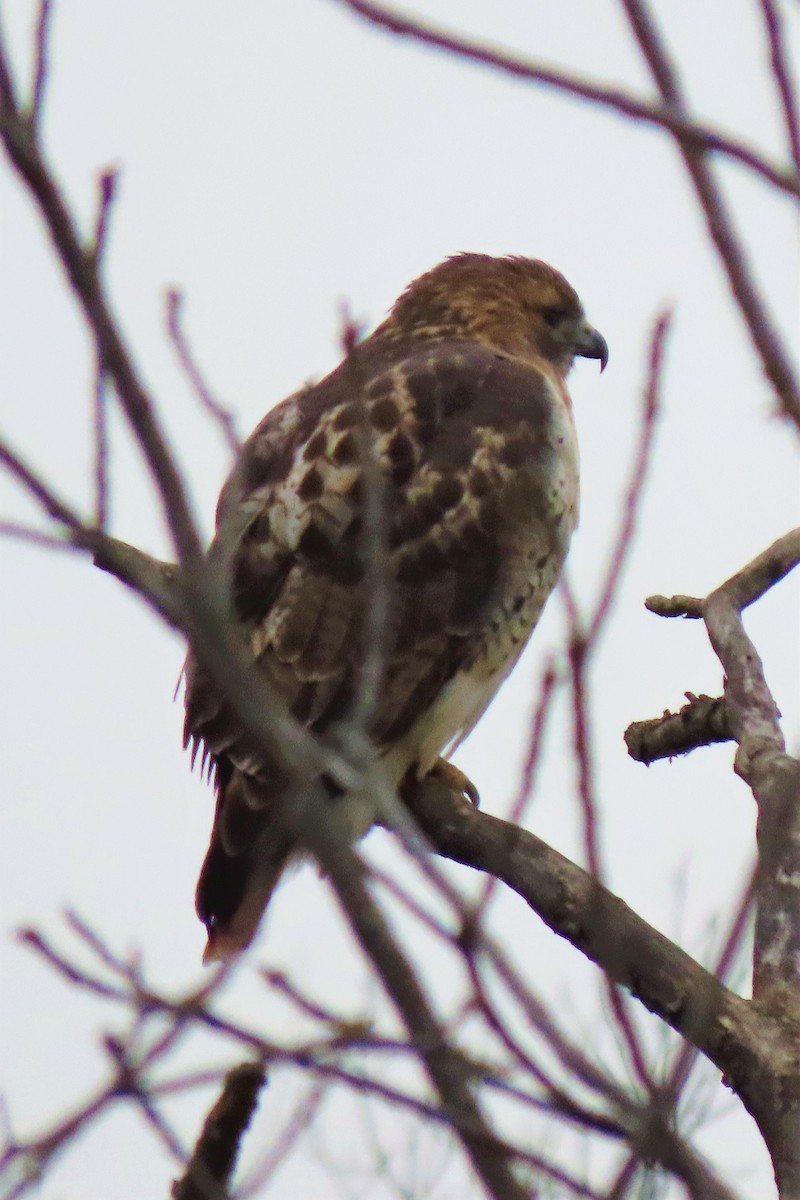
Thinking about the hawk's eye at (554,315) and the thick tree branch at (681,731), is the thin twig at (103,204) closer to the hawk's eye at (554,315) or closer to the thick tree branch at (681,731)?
the thick tree branch at (681,731)

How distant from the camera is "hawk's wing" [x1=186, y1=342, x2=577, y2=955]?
4.45 metres

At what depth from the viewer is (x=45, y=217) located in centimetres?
118

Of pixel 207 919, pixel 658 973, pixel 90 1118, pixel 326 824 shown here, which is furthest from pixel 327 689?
pixel 326 824

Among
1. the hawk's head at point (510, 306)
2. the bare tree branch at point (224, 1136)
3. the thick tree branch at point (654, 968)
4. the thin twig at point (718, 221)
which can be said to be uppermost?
the hawk's head at point (510, 306)

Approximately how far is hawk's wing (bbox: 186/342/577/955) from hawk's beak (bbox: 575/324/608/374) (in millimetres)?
1095

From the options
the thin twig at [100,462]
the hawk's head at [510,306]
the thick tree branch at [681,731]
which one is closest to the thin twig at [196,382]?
the thin twig at [100,462]

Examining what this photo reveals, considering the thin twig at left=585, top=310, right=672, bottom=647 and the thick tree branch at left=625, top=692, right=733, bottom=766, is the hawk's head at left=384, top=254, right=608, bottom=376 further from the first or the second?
the thin twig at left=585, top=310, right=672, bottom=647

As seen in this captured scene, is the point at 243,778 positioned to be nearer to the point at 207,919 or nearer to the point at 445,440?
the point at 207,919

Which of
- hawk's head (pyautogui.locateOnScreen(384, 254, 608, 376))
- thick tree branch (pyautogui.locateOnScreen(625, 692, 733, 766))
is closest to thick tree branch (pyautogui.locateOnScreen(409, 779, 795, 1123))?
thick tree branch (pyautogui.locateOnScreen(625, 692, 733, 766))

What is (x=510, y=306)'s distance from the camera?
5992 mm

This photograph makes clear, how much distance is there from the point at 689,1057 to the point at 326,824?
0.45m

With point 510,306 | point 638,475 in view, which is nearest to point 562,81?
point 638,475

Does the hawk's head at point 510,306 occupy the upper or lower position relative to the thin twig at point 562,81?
upper

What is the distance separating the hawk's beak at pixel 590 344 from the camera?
Result: 19.9ft
